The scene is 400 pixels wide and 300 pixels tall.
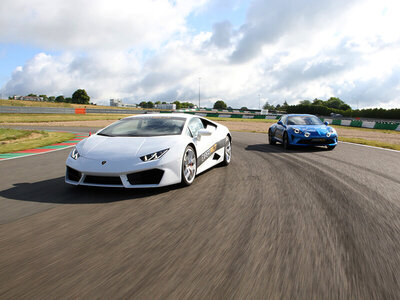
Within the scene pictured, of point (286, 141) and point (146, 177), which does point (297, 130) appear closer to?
point (286, 141)

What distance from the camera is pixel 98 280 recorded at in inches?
87.0

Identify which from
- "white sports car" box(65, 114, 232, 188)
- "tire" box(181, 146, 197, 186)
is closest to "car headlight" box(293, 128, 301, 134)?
"white sports car" box(65, 114, 232, 188)

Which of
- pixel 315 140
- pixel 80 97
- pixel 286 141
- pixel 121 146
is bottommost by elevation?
pixel 286 141

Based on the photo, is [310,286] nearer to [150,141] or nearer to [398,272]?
[398,272]

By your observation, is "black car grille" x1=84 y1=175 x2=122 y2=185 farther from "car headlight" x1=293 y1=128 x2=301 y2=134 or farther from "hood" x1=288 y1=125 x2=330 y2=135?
"hood" x1=288 y1=125 x2=330 y2=135

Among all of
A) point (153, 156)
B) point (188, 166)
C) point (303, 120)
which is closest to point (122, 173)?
point (153, 156)

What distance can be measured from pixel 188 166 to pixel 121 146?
113cm

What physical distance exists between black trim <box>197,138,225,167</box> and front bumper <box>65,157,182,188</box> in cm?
115

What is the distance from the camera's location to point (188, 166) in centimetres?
525

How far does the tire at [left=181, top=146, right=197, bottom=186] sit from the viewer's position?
16.5ft

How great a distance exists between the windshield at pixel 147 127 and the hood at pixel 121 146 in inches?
10.8

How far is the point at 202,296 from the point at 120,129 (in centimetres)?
419

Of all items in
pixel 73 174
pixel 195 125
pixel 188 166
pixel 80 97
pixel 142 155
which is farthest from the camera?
pixel 80 97

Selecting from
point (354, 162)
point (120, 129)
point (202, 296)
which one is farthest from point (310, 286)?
point (354, 162)
